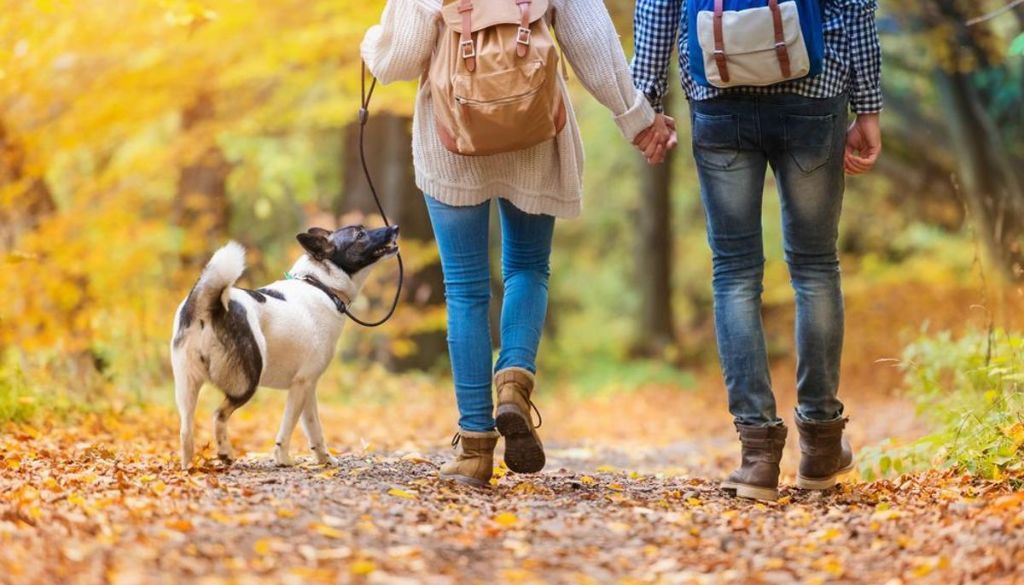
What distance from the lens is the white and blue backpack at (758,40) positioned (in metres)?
4.09

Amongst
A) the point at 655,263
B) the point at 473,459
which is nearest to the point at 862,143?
the point at 473,459

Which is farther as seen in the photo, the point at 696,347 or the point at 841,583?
the point at 696,347

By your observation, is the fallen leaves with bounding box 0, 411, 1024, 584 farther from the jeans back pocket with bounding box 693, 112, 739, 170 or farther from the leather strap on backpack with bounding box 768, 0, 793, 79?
the leather strap on backpack with bounding box 768, 0, 793, 79

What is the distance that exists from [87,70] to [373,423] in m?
4.77

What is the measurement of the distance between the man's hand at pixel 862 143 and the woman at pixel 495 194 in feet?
2.33

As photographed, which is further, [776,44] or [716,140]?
[716,140]

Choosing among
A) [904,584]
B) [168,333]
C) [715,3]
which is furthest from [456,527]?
[168,333]

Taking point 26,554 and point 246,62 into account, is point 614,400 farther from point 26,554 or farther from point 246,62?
point 26,554

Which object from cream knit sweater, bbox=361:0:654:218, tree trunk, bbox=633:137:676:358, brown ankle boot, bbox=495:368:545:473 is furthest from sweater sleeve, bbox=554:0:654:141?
tree trunk, bbox=633:137:676:358

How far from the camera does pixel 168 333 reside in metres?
9.31

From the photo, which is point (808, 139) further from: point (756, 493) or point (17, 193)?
point (17, 193)

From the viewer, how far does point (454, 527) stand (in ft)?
12.3

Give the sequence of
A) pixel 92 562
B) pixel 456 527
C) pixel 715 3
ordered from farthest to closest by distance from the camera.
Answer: pixel 715 3, pixel 456 527, pixel 92 562

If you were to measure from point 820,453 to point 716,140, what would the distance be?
1296 mm
